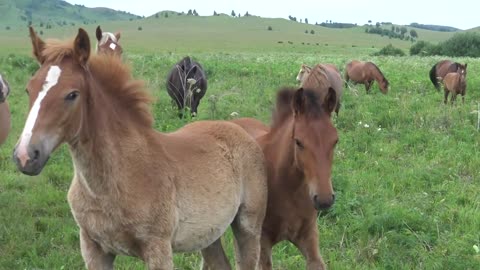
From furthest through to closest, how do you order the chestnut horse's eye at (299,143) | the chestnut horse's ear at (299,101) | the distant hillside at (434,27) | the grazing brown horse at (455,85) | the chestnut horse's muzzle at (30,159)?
the distant hillside at (434,27) < the grazing brown horse at (455,85) < the chestnut horse's ear at (299,101) < the chestnut horse's eye at (299,143) < the chestnut horse's muzzle at (30,159)

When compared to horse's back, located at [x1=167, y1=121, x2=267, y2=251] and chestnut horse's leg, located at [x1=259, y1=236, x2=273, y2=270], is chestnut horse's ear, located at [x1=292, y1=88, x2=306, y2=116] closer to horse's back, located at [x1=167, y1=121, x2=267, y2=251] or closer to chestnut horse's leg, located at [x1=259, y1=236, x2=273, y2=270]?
horse's back, located at [x1=167, y1=121, x2=267, y2=251]

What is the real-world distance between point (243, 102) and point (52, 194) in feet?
23.1

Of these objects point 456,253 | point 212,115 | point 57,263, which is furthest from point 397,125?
point 57,263

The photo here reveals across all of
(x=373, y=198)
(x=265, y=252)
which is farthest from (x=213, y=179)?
(x=373, y=198)

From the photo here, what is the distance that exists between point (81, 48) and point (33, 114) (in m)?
0.47

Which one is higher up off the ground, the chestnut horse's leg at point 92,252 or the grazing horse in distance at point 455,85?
the chestnut horse's leg at point 92,252

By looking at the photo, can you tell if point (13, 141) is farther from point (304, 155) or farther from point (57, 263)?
point (304, 155)

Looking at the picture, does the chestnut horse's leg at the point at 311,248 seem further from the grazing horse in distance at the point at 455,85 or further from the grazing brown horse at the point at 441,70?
the grazing brown horse at the point at 441,70

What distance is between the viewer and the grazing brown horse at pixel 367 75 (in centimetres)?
1772

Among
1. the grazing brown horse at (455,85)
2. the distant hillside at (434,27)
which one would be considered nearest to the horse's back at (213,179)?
the grazing brown horse at (455,85)

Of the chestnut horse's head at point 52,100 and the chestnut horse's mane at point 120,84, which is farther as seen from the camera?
the chestnut horse's mane at point 120,84

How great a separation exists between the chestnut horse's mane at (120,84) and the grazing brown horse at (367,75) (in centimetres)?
1437

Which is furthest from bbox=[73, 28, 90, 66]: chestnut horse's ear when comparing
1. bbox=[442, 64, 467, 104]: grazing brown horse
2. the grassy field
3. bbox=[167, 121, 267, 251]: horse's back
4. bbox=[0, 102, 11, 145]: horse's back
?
bbox=[442, 64, 467, 104]: grazing brown horse

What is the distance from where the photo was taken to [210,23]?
117 m
